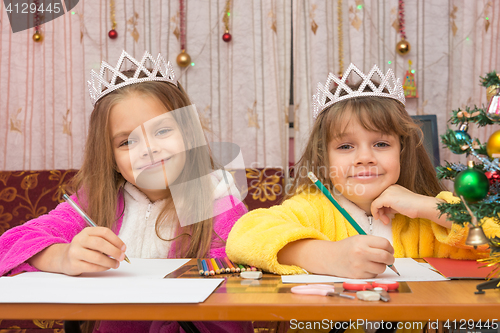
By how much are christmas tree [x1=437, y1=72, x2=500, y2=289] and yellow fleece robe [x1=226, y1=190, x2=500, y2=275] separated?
4 cm

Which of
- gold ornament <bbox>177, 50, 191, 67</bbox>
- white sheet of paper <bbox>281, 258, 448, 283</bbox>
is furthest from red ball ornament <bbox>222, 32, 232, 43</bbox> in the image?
white sheet of paper <bbox>281, 258, 448, 283</bbox>

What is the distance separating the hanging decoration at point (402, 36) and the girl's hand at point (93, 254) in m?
1.63

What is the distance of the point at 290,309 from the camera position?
398 millimetres

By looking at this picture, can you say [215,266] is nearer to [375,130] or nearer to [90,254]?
[90,254]

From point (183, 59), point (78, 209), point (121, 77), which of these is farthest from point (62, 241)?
point (183, 59)

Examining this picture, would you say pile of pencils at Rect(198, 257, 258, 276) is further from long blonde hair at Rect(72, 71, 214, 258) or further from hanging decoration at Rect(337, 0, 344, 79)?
hanging decoration at Rect(337, 0, 344, 79)

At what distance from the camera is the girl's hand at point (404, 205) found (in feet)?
2.45

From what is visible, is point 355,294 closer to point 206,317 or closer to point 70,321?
point 206,317

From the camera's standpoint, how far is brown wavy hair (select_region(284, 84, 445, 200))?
2.86 feet

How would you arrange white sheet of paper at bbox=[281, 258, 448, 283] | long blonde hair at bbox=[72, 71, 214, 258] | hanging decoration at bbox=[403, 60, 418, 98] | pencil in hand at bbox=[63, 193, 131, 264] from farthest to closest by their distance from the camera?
hanging decoration at bbox=[403, 60, 418, 98], long blonde hair at bbox=[72, 71, 214, 258], pencil in hand at bbox=[63, 193, 131, 264], white sheet of paper at bbox=[281, 258, 448, 283]

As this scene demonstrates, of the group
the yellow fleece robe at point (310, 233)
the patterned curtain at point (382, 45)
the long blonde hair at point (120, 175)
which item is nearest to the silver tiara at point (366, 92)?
the yellow fleece robe at point (310, 233)

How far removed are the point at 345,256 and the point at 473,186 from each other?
0.21 metres

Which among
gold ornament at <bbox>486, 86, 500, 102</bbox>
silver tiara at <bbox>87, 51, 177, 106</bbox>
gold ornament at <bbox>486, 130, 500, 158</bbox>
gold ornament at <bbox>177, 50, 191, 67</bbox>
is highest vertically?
gold ornament at <bbox>177, 50, 191, 67</bbox>

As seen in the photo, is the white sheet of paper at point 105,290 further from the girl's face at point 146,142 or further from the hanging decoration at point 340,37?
the hanging decoration at point 340,37
